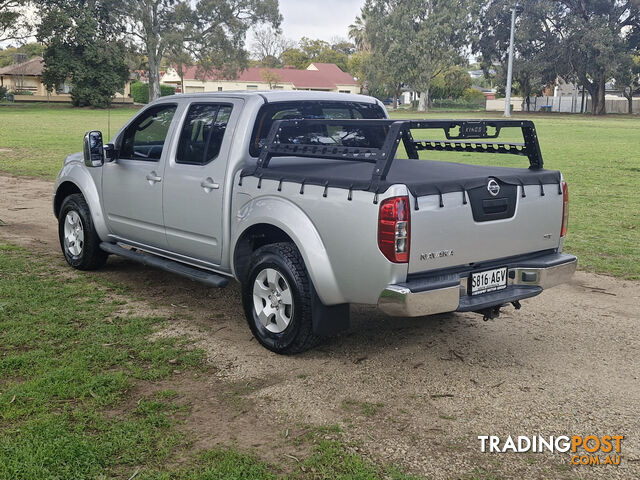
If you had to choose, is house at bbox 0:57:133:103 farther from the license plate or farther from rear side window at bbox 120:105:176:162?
the license plate

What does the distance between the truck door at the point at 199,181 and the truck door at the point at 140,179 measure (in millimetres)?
171

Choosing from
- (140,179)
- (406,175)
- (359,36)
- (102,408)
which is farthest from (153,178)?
(359,36)

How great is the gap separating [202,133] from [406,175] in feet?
5.95

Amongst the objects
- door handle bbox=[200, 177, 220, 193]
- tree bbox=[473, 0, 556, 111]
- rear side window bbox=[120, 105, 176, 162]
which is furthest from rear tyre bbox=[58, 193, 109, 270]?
tree bbox=[473, 0, 556, 111]

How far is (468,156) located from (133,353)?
54.7 feet

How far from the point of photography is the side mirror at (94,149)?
691 centimetres

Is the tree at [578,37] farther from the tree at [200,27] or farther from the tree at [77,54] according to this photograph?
the tree at [77,54]

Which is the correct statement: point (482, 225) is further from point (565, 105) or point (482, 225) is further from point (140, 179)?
point (565, 105)

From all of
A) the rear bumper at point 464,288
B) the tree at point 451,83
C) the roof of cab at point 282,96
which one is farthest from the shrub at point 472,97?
the rear bumper at point 464,288

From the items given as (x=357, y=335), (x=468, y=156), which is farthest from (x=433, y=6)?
(x=357, y=335)

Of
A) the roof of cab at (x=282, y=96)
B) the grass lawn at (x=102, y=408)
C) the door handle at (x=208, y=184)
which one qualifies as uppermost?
the roof of cab at (x=282, y=96)

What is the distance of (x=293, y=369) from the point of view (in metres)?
5.02

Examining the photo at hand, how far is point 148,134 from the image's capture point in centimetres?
669

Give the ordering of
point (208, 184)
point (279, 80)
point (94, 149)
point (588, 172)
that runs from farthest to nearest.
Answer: point (279, 80) < point (588, 172) < point (94, 149) < point (208, 184)
